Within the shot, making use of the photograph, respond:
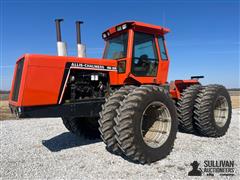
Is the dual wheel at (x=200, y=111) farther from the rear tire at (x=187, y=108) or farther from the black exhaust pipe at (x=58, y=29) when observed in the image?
the black exhaust pipe at (x=58, y=29)

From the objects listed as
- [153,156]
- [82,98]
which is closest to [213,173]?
[153,156]

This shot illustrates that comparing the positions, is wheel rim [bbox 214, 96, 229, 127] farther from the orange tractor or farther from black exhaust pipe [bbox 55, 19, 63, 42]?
black exhaust pipe [bbox 55, 19, 63, 42]

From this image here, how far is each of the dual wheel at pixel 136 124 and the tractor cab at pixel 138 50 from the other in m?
1.03

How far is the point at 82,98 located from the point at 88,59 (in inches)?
37.7

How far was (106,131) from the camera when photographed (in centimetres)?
518

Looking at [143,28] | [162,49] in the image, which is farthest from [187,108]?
[143,28]

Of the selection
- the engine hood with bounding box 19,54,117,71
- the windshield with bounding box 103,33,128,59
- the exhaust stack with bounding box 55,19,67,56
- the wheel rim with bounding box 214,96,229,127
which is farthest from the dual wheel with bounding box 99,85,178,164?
the wheel rim with bounding box 214,96,229,127

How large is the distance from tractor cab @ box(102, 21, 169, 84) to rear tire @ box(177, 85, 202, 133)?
761mm

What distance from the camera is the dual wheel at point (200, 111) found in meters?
6.98

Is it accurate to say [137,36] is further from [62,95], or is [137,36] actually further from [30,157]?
[30,157]

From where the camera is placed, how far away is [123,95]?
5.31m

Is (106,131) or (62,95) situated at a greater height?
(62,95)

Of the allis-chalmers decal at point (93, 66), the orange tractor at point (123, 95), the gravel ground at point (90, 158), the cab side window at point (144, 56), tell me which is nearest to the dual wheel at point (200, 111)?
the orange tractor at point (123, 95)

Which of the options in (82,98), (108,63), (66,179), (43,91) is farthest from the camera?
(108,63)
